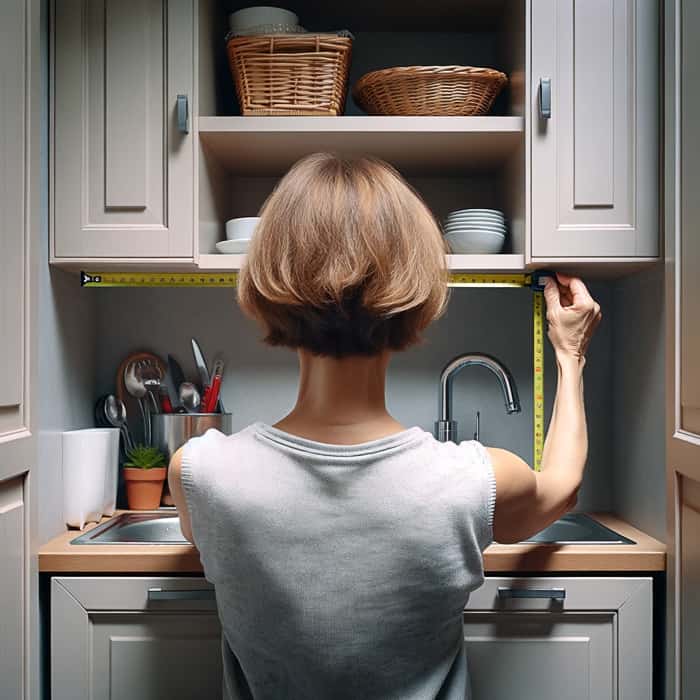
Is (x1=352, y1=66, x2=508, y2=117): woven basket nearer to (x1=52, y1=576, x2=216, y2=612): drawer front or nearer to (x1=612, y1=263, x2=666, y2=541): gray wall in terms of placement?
(x1=612, y1=263, x2=666, y2=541): gray wall

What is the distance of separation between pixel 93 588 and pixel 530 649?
0.89 meters

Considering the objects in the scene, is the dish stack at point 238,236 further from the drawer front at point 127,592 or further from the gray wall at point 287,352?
the drawer front at point 127,592

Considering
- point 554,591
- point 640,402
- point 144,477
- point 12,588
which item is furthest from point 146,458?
point 640,402

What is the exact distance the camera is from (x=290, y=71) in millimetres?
1745

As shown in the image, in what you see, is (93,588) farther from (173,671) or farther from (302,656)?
(302,656)

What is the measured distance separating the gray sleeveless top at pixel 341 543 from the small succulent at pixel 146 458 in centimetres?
90

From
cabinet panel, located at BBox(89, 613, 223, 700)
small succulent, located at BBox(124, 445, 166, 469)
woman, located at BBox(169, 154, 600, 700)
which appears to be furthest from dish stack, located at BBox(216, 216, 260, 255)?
cabinet panel, located at BBox(89, 613, 223, 700)

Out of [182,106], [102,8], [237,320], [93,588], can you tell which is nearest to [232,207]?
[237,320]

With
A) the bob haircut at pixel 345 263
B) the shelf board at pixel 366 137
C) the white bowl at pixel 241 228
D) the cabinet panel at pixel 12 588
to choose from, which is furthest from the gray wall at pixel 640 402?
the cabinet panel at pixel 12 588

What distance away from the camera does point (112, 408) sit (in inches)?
80.0

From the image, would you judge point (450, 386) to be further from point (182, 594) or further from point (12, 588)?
point (12, 588)

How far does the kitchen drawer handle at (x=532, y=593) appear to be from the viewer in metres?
1.55

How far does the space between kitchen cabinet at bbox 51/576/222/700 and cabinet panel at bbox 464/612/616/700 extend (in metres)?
0.53

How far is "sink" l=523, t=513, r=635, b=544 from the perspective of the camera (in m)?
1.81
